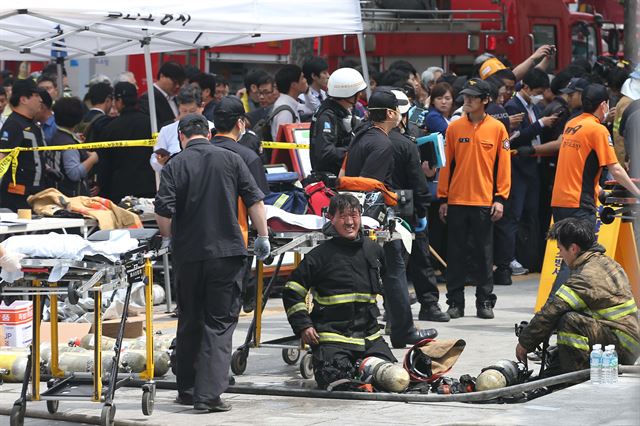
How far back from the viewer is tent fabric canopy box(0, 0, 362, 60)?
12.6 metres

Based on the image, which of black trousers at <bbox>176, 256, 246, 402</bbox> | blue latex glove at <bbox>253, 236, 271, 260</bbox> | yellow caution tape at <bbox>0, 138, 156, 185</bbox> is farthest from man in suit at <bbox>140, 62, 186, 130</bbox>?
black trousers at <bbox>176, 256, 246, 402</bbox>

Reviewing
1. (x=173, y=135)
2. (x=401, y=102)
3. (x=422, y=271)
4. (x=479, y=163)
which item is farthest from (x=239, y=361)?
(x=479, y=163)

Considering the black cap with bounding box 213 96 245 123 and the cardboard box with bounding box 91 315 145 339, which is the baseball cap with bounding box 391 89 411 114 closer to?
the black cap with bounding box 213 96 245 123

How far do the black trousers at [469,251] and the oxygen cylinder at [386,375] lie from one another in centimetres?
352

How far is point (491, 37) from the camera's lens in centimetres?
1989

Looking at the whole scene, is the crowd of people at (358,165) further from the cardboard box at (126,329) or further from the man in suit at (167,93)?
the cardboard box at (126,329)

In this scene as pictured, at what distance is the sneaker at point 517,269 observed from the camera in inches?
622

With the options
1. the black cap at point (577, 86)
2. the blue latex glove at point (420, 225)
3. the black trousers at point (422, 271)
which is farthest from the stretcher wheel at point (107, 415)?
the black cap at point (577, 86)

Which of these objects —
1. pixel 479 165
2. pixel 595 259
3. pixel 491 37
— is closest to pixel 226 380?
pixel 595 259

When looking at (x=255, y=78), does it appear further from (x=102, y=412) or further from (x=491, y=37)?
(x=102, y=412)

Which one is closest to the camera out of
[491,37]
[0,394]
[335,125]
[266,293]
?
[0,394]

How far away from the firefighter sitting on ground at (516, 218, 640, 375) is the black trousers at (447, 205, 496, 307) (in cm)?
321

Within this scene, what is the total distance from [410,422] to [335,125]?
12.6 feet

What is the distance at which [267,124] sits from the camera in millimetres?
15289
